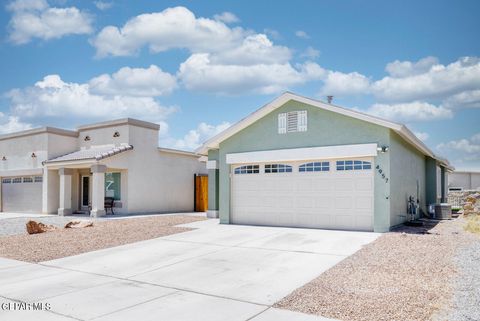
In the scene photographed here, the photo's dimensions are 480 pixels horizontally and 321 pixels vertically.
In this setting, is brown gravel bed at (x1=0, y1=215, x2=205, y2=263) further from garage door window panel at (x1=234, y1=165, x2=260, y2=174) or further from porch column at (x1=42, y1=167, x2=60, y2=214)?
porch column at (x1=42, y1=167, x2=60, y2=214)

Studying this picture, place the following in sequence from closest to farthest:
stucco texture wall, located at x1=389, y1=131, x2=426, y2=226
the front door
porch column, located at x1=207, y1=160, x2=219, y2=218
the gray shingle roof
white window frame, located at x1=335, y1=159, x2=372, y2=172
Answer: white window frame, located at x1=335, y1=159, x2=372, y2=172
stucco texture wall, located at x1=389, y1=131, x2=426, y2=226
porch column, located at x1=207, y1=160, x2=219, y2=218
the gray shingle roof
the front door

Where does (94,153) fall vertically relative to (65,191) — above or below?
above

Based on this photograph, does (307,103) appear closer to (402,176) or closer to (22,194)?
(402,176)

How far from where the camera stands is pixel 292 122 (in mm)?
15062

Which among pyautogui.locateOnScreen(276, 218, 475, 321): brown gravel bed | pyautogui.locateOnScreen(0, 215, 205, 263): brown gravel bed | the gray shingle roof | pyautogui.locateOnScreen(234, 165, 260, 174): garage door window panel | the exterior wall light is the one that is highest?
the gray shingle roof

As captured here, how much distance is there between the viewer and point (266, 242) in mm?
11648

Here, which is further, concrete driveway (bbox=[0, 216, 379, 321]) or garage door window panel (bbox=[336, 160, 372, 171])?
garage door window panel (bbox=[336, 160, 372, 171])

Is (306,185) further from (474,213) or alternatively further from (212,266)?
(474,213)

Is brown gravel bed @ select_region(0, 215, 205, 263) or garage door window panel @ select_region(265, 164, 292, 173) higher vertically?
garage door window panel @ select_region(265, 164, 292, 173)

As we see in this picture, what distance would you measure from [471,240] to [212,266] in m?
A: 7.79

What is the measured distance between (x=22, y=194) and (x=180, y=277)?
73.0ft

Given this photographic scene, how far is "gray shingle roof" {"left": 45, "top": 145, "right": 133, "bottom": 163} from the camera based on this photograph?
68.1 ft

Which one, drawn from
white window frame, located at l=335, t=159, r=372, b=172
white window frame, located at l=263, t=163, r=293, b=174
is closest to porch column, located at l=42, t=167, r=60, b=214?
white window frame, located at l=263, t=163, r=293, b=174

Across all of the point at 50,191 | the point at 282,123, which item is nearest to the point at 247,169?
the point at 282,123
